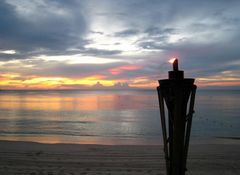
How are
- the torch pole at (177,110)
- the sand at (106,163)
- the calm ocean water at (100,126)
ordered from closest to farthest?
1. the torch pole at (177,110)
2. the sand at (106,163)
3. the calm ocean water at (100,126)

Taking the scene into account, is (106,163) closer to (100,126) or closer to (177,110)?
(177,110)

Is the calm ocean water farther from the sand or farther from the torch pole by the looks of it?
the torch pole

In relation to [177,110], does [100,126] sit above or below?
below

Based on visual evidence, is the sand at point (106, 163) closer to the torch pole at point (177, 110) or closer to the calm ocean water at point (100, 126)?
the torch pole at point (177, 110)

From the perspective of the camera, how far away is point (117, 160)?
31.2 feet

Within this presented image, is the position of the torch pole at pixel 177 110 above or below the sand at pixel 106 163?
above

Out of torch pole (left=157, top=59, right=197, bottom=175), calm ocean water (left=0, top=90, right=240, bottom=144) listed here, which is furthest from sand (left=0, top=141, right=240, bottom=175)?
calm ocean water (left=0, top=90, right=240, bottom=144)

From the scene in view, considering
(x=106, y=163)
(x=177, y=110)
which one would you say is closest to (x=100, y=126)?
(x=106, y=163)

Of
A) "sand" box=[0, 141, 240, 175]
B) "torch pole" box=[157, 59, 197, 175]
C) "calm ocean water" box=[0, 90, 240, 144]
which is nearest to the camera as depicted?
"torch pole" box=[157, 59, 197, 175]

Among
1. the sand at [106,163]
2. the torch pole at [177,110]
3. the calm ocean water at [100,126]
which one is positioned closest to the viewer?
the torch pole at [177,110]

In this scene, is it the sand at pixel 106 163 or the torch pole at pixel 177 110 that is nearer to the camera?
the torch pole at pixel 177 110

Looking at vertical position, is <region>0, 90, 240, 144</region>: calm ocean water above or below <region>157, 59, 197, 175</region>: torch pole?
below

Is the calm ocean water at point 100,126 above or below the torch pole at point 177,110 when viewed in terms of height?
below

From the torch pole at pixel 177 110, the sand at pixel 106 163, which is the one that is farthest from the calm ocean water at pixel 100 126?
the torch pole at pixel 177 110
